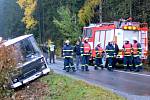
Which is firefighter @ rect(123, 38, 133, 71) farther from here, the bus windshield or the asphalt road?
the bus windshield

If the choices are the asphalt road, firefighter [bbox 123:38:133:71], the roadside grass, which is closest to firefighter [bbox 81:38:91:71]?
the asphalt road

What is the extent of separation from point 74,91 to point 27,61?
2939 millimetres

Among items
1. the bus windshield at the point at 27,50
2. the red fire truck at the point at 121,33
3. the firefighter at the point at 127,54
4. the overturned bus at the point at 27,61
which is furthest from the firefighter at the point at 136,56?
the bus windshield at the point at 27,50

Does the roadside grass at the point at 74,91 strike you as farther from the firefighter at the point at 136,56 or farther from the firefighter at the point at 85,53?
the firefighter at the point at 136,56

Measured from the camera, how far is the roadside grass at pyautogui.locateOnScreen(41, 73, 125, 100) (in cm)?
1260

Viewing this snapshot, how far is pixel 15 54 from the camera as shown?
13.9 metres

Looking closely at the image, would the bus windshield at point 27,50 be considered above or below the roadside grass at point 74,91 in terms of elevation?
above

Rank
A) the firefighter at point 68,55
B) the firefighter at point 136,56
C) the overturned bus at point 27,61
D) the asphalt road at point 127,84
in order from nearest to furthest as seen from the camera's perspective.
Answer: the asphalt road at point 127,84
the overturned bus at point 27,61
the firefighter at point 68,55
the firefighter at point 136,56

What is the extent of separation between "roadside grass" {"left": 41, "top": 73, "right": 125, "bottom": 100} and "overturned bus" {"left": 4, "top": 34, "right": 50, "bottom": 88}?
2.05 feet

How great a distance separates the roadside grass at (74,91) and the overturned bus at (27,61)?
62cm

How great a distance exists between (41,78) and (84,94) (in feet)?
14.1

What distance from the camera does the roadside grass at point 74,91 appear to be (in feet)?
41.3

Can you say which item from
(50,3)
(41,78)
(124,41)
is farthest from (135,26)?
(50,3)

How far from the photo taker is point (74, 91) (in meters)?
13.6
